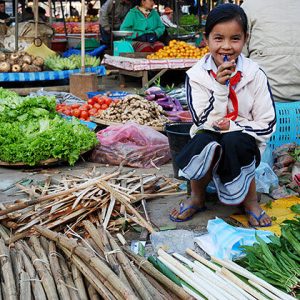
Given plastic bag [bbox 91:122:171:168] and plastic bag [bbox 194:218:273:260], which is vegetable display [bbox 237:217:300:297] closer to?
plastic bag [bbox 194:218:273:260]

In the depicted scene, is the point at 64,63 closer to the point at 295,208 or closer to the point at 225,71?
the point at 225,71

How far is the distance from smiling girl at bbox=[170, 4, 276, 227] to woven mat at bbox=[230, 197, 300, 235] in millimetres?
83

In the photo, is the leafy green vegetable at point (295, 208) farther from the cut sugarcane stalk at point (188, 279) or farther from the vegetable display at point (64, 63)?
the vegetable display at point (64, 63)

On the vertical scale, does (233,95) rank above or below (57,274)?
above

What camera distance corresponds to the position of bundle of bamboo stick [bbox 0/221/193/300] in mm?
2619

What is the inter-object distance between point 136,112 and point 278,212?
107 inches

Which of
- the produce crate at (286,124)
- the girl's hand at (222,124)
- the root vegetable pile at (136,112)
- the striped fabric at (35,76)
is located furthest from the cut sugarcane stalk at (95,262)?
the striped fabric at (35,76)

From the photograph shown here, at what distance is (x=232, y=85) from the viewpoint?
388 centimetres

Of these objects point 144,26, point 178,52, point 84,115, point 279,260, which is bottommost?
point 84,115

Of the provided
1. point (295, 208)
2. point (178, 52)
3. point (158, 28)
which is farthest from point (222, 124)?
point (158, 28)

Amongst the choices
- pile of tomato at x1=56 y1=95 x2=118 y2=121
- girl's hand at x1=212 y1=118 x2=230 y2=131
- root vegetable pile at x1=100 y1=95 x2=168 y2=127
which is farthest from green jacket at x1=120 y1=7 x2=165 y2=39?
Result: girl's hand at x1=212 y1=118 x2=230 y2=131

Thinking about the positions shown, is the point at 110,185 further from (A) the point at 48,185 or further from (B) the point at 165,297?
(B) the point at 165,297

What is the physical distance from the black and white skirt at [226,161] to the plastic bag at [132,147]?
1.74m

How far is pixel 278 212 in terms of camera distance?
164 inches
